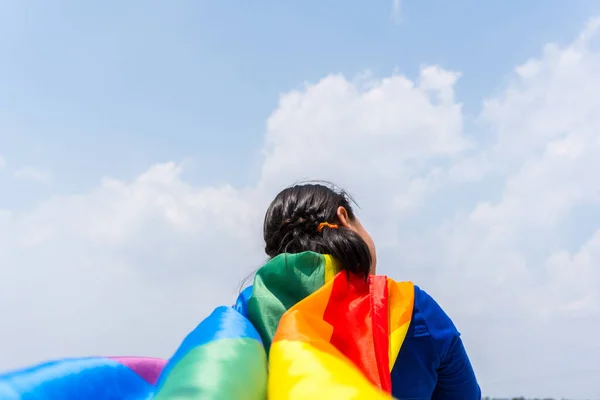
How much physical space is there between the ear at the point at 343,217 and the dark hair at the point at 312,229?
1 cm

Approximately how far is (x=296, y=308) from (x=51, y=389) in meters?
0.71

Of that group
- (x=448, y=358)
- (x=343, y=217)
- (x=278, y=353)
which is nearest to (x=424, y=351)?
(x=448, y=358)

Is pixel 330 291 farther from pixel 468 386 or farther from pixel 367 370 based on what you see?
pixel 468 386

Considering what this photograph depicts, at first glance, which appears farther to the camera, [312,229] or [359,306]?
[312,229]

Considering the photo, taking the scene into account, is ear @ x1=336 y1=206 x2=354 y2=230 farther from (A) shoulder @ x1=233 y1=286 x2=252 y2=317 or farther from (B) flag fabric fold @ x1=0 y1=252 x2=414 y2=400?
(A) shoulder @ x1=233 y1=286 x2=252 y2=317

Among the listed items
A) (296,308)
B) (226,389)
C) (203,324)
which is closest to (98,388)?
(203,324)

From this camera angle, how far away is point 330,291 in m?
2.06

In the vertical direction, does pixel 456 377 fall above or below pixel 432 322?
below

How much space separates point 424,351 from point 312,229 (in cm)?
62

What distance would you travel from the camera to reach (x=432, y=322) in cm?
222

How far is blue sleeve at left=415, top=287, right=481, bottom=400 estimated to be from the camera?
2219 millimetres

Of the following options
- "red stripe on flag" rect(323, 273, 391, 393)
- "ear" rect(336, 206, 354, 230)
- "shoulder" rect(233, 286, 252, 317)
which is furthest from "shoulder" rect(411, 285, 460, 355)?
"shoulder" rect(233, 286, 252, 317)

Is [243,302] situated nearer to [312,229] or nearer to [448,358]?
[312,229]

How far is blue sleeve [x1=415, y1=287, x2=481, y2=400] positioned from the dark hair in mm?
266
